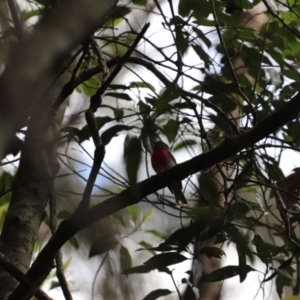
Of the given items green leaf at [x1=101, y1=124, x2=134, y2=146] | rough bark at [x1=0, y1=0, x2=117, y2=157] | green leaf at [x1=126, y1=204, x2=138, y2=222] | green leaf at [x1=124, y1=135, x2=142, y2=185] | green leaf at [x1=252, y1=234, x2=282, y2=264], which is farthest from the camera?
green leaf at [x1=126, y1=204, x2=138, y2=222]

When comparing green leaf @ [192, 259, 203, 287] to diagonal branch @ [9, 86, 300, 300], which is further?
green leaf @ [192, 259, 203, 287]

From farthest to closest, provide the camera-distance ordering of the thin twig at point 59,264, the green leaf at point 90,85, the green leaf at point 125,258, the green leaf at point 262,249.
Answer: the green leaf at point 90,85
the green leaf at point 125,258
the green leaf at point 262,249
the thin twig at point 59,264

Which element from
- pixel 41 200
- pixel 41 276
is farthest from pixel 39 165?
pixel 41 276

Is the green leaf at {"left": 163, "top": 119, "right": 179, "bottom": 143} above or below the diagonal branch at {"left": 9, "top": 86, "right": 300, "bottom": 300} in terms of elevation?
above

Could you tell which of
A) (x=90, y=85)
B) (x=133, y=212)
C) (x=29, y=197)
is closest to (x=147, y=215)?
(x=133, y=212)

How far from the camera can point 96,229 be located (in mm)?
979

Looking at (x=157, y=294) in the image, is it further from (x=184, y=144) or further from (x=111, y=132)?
(x=184, y=144)

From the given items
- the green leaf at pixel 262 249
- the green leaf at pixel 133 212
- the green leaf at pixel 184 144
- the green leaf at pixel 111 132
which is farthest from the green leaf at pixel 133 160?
the green leaf at pixel 184 144


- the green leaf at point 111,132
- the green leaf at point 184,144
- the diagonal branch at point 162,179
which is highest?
the green leaf at point 184,144

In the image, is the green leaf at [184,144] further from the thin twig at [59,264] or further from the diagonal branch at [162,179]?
the diagonal branch at [162,179]

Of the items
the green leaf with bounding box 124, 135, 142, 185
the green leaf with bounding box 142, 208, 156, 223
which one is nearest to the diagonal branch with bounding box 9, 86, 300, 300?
the green leaf with bounding box 124, 135, 142, 185

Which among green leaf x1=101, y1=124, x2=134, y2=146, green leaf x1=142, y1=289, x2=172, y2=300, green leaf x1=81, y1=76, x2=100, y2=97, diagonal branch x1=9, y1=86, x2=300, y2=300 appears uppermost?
green leaf x1=81, y1=76, x2=100, y2=97

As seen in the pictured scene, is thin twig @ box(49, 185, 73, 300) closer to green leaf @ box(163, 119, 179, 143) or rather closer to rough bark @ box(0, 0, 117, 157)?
green leaf @ box(163, 119, 179, 143)

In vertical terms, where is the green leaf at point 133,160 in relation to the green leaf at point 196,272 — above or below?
above
